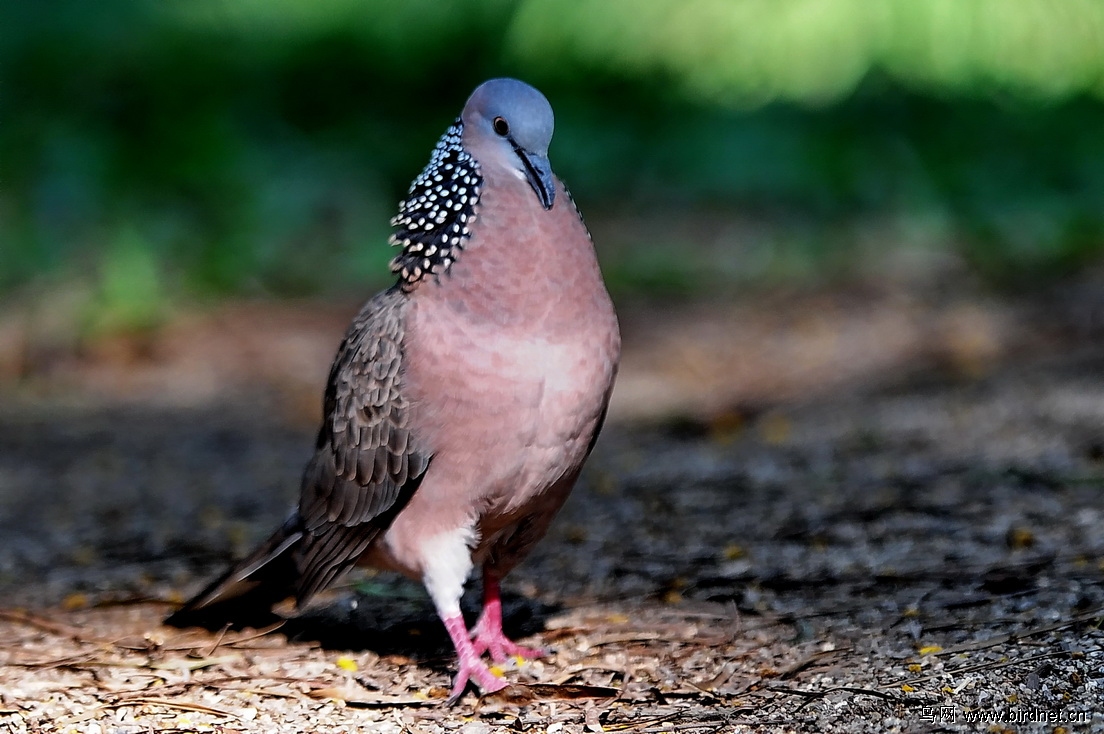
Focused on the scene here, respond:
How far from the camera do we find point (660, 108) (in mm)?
10586

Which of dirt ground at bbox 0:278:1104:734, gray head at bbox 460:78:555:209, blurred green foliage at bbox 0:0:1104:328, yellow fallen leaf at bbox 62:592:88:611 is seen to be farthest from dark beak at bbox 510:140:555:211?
blurred green foliage at bbox 0:0:1104:328

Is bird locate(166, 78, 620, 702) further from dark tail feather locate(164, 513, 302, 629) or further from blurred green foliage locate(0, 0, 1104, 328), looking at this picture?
blurred green foliage locate(0, 0, 1104, 328)

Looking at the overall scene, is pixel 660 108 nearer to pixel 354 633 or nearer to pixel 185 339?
pixel 185 339

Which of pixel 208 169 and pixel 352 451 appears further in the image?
pixel 208 169

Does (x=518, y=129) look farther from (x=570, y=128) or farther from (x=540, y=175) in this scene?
(x=570, y=128)

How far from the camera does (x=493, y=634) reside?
10.9ft

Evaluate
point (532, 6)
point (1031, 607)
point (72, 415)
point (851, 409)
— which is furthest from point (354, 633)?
point (532, 6)

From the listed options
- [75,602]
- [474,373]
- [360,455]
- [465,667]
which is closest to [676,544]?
[465,667]

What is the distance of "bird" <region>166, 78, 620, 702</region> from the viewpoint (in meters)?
2.92

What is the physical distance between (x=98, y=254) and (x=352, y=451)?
4.84 meters

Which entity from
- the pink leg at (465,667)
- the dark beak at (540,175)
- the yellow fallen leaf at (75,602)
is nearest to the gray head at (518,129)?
the dark beak at (540,175)

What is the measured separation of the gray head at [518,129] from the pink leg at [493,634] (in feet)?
3.31

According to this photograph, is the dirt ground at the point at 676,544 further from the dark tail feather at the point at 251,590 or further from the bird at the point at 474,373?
the bird at the point at 474,373

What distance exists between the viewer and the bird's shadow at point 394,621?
3447mm
